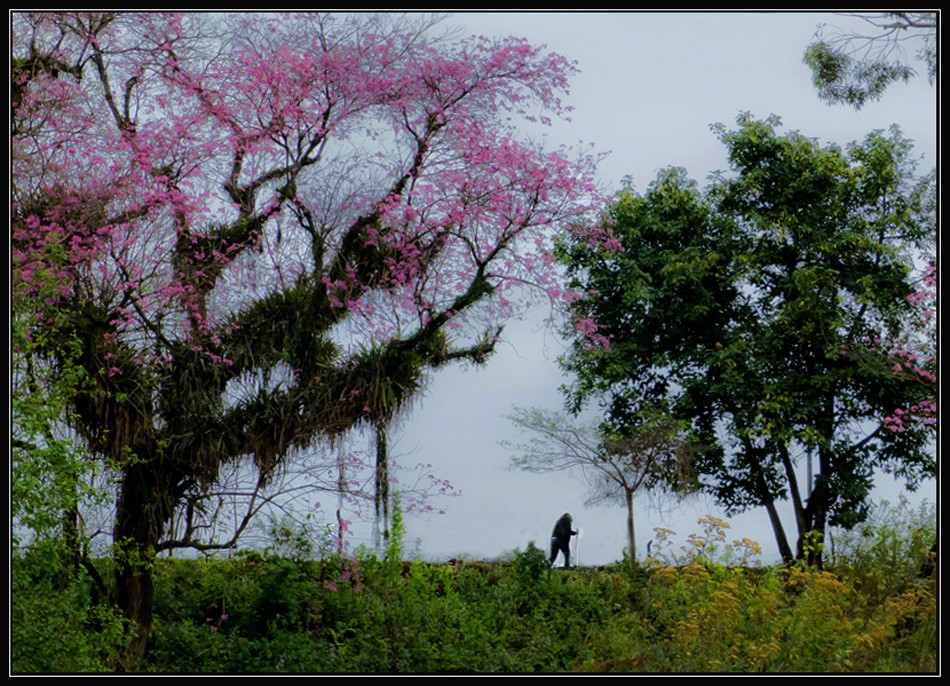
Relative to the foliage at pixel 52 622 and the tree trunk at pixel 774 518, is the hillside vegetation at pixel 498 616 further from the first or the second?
the tree trunk at pixel 774 518

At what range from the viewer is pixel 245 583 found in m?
8.84

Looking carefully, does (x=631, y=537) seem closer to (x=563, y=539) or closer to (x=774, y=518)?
(x=563, y=539)

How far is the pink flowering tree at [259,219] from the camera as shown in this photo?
8047mm

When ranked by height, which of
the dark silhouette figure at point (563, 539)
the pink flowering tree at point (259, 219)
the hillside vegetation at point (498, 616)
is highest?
the pink flowering tree at point (259, 219)

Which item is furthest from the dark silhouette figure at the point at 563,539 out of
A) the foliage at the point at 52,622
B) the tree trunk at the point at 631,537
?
the foliage at the point at 52,622

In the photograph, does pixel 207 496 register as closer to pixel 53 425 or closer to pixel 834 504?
pixel 53 425

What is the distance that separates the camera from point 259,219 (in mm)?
8688

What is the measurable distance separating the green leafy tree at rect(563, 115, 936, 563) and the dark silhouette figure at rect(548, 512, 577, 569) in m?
2.90

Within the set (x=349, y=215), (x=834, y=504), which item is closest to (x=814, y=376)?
(x=834, y=504)

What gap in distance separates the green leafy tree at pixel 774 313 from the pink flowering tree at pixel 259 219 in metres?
5.66

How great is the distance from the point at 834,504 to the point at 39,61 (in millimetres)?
12663

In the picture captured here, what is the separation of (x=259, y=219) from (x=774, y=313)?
31.4ft

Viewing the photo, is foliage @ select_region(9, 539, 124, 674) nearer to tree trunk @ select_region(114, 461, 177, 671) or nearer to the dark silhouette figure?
tree trunk @ select_region(114, 461, 177, 671)

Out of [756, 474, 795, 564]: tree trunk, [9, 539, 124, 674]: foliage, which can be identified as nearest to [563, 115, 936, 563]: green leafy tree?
[756, 474, 795, 564]: tree trunk
